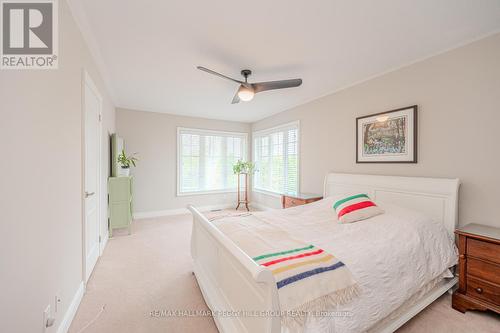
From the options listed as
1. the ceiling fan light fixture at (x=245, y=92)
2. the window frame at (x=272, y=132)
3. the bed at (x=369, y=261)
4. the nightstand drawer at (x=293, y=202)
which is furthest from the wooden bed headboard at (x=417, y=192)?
the ceiling fan light fixture at (x=245, y=92)

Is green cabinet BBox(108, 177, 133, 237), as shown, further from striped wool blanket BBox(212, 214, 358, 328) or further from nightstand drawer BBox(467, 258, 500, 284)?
nightstand drawer BBox(467, 258, 500, 284)

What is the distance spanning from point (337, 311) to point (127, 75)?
360 cm

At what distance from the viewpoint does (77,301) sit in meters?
1.89

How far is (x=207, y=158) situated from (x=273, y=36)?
12.9 feet

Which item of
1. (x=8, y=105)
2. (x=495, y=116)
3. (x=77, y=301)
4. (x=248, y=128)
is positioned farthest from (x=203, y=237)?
(x=248, y=128)

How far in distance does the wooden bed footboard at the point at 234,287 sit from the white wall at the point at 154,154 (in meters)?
3.19

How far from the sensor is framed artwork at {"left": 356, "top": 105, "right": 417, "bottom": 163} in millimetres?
2543

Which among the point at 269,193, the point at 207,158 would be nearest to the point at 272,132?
the point at 269,193

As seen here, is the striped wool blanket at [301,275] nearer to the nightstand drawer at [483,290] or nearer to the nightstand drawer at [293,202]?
the nightstand drawer at [483,290]

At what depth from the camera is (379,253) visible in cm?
155

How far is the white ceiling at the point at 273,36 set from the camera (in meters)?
1.69

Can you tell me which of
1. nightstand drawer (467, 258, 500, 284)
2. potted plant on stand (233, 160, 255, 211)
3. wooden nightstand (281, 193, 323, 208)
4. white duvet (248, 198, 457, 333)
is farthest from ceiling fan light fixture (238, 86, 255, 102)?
potted plant on stand (233, 160, 255, 211)

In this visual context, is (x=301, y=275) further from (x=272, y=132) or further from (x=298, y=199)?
(x=272, y=132)

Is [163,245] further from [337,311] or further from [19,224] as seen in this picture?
[337,311]
